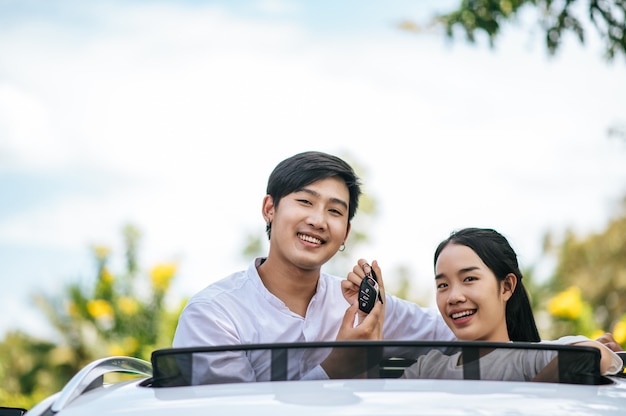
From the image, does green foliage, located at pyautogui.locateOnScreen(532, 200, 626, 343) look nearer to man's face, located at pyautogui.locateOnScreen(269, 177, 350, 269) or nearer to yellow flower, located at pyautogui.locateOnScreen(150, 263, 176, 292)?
yellow flower, located at pyautogui.locateOnScreen(150, 263, 176, 292)

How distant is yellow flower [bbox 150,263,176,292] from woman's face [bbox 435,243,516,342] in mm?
10511

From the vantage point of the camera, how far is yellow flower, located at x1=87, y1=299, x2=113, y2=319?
1338cm

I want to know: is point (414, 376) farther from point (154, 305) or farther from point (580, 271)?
point (580, 271)

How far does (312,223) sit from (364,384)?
1.79 m

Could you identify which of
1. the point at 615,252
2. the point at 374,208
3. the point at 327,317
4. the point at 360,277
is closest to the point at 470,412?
the point at 360,277

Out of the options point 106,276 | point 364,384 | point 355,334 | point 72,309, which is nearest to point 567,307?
point 355,334

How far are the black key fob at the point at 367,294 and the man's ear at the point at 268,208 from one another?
83cm

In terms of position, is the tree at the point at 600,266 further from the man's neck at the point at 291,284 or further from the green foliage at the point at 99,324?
the man's neck at the point at 291,284

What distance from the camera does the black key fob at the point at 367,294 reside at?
8.87 feet

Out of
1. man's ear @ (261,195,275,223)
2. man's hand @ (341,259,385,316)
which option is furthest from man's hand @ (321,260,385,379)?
man's ear @ (261,195,275,223)

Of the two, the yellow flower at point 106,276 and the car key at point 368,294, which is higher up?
the yellow flower at point 106,276

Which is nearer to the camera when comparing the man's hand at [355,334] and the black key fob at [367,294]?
the man's hand at [355,334]

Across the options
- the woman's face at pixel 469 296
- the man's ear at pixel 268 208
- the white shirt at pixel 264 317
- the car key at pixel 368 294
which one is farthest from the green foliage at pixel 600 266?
the car key at pixel 368 294

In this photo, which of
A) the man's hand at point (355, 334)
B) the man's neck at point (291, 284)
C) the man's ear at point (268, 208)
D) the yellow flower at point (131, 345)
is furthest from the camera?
the yellow flower at point (131, 345)
